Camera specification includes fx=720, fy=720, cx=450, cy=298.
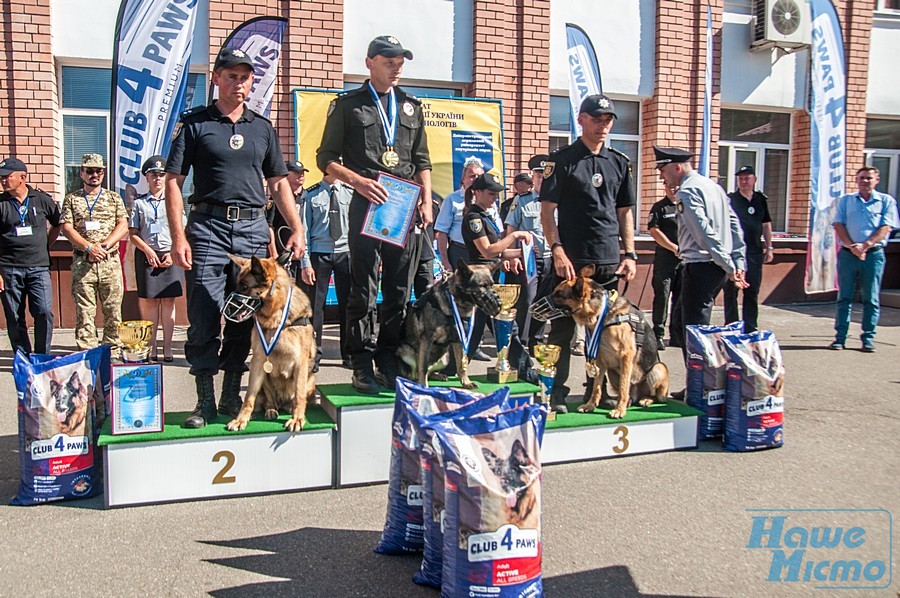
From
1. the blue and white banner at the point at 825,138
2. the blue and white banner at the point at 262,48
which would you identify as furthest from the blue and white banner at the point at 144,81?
the blue and white banner at the point at 825,138

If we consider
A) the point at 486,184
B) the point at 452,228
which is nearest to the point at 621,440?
the point at 486,184

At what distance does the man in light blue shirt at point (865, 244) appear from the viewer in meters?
8.65

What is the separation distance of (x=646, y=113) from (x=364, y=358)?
29.1 ft

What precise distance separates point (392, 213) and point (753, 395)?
2723 millimetres

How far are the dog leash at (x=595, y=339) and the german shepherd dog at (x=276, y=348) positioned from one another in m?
1.95

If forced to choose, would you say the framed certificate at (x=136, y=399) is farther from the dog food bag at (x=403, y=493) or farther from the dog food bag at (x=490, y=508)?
the dog food bag at (x=490, y=508)

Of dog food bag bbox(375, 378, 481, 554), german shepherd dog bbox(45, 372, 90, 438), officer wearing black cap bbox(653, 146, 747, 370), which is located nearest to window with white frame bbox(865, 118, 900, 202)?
officer wearing black cap bbox(653, 146, 747, 370)

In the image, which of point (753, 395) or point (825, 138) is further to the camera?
point (825, 138)

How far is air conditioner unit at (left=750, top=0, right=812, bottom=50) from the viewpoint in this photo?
11.8 m

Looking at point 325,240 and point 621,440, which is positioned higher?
point 325,240

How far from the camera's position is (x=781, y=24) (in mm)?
11914

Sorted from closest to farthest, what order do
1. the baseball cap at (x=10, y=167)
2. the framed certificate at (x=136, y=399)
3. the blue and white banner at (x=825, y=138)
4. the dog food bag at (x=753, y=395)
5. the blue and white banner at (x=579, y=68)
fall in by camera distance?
the framed certificate at (x=136, y=399) < the dog food bag at (x=753, y=395) < the baseball cap at (x=10, y=167) < the blue and white banner at (x=579, y=68) < the blue and white banner at (x=825, y=138)

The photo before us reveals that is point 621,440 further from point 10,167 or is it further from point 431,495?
point 10,167

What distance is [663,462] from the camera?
4.74 meters
